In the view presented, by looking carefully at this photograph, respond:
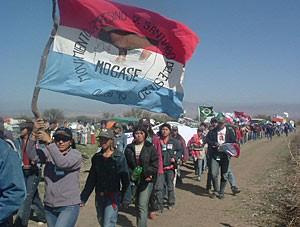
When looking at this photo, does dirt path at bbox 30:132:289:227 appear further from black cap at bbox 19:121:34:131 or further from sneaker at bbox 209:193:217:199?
black cap at bbox 19:121:34:131

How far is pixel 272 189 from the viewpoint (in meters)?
10.8

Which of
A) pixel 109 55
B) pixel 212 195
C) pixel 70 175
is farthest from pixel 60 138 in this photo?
pixel 212 195

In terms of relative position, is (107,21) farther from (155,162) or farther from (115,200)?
(115,200)

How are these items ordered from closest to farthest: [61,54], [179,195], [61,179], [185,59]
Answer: [61,179] < [61,54] < [185,59] < [179,195]

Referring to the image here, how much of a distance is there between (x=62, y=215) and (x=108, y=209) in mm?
836

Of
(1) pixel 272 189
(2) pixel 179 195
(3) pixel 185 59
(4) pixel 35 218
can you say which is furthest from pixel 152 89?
(1) pixel 272 189

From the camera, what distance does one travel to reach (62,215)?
15.2ft

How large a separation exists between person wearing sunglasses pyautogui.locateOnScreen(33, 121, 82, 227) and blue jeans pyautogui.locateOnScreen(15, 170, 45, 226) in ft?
5.65

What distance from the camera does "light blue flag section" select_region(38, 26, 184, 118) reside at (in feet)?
21.4

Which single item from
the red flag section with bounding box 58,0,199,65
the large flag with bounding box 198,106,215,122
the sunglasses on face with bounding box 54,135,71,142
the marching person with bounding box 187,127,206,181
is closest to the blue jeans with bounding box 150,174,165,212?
the red flag section with bounding box 58,0,199,65

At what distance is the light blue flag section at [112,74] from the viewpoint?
6508 millimetres

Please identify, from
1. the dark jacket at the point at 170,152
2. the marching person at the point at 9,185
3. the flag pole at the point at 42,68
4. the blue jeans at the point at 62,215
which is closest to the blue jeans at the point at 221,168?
the dark jacket at the point at 170,152

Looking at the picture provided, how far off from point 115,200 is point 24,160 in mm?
2128

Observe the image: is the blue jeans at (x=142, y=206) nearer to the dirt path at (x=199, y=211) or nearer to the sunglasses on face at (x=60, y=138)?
the dirt path at (x=199, y=211)
